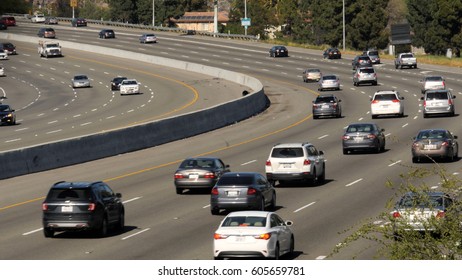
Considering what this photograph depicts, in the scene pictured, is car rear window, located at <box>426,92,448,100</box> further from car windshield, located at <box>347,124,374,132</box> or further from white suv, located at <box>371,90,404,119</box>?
car windshield, located at <box>347,124,374,132</box>

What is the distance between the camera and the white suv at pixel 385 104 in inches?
2584

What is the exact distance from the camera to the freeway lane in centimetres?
6554

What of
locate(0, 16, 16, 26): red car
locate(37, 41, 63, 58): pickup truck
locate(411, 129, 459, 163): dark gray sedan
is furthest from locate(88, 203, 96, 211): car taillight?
locate(0, 16, 16, 26): red car

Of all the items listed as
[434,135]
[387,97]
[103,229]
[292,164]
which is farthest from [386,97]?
[103,229]

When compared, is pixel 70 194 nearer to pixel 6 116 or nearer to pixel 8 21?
pixel 6 116

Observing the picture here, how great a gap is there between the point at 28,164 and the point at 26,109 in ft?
132

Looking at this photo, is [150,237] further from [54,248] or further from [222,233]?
[222,233]

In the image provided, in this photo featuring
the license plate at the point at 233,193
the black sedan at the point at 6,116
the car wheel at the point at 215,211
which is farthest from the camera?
the black sedan at the point at 6,116

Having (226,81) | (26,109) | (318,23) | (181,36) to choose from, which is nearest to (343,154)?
(26,109)

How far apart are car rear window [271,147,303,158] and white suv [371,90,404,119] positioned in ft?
91.1

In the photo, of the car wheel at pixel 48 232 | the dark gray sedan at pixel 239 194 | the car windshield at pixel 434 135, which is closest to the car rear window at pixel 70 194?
the car wheel at pixel 48 232

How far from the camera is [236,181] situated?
31250 mm

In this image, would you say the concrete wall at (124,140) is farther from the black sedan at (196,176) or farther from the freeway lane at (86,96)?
the black sedan at (196,176)

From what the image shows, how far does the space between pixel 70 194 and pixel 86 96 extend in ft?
222
